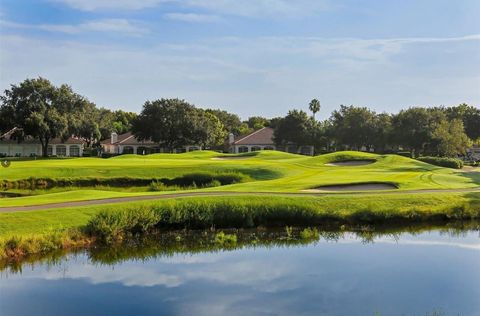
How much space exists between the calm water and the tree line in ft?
217

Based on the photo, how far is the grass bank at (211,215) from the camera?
70.6ft

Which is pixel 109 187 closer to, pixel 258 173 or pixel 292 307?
pixel 258 173

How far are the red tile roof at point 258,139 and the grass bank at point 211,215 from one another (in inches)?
3267

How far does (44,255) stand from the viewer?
65.8ft

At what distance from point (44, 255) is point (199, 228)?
7.88 m

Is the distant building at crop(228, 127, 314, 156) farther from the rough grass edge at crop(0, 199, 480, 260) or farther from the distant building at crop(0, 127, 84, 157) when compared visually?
the rough grass edge at crop(0, 199, 480, 260)

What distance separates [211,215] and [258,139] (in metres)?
92.3

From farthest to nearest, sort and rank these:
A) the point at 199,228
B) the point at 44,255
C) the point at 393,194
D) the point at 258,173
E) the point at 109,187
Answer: the point at 258,173, the point at 109,187, the point at 393,194, the point at 199,228, the point at 44,255

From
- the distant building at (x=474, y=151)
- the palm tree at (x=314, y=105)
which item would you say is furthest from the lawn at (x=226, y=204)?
the palm tree at (x=314, y=105)

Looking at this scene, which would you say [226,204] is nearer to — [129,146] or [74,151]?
[74,151]

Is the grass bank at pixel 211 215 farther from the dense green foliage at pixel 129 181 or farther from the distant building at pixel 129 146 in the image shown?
the distant building at pixel 129 146

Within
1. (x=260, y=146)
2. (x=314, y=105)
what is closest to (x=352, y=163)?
(x=260, y=146)

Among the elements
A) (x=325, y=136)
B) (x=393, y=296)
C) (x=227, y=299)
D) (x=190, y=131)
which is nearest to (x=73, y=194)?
(x=227, y=299)

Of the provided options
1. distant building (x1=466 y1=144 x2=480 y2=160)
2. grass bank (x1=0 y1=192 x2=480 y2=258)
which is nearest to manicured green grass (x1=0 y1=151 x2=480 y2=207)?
grass bank (x1=0 y1=192 x2=480 y2=258)
